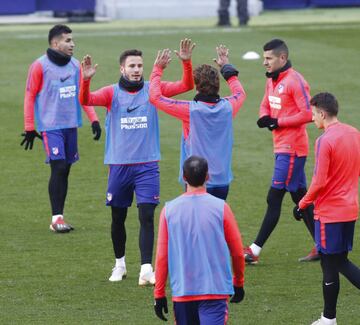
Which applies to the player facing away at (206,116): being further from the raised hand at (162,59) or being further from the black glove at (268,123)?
the black glove at (268,123)

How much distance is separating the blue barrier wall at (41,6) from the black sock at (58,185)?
23148 millimetres

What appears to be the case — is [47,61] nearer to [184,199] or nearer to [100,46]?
[184,199]

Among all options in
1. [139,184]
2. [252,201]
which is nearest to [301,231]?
[252,201]

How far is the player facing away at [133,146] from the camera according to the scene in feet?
37.3

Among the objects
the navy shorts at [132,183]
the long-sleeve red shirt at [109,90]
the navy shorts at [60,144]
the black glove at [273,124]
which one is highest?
the long-sleeve red shirt at [109,90]

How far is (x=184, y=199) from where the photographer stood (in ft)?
26.8

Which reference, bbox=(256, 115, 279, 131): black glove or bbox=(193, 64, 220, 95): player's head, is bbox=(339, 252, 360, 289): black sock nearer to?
bbox=(193, 64, 220, 95): player's head

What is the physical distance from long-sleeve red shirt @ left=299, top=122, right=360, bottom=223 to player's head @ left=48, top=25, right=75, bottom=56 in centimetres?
473

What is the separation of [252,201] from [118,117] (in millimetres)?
4274

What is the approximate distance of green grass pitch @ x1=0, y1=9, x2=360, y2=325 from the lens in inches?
422

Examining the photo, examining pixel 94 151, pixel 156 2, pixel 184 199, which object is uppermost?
pixel 184 199

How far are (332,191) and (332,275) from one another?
707 millimetres

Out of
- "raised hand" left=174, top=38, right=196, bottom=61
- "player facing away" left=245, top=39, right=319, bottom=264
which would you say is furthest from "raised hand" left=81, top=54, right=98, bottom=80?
"player facing away" left=245, top=39, right=319, bottom=264

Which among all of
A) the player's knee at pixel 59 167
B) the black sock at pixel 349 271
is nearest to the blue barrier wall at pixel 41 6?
the player's knee at pixel 59 167
